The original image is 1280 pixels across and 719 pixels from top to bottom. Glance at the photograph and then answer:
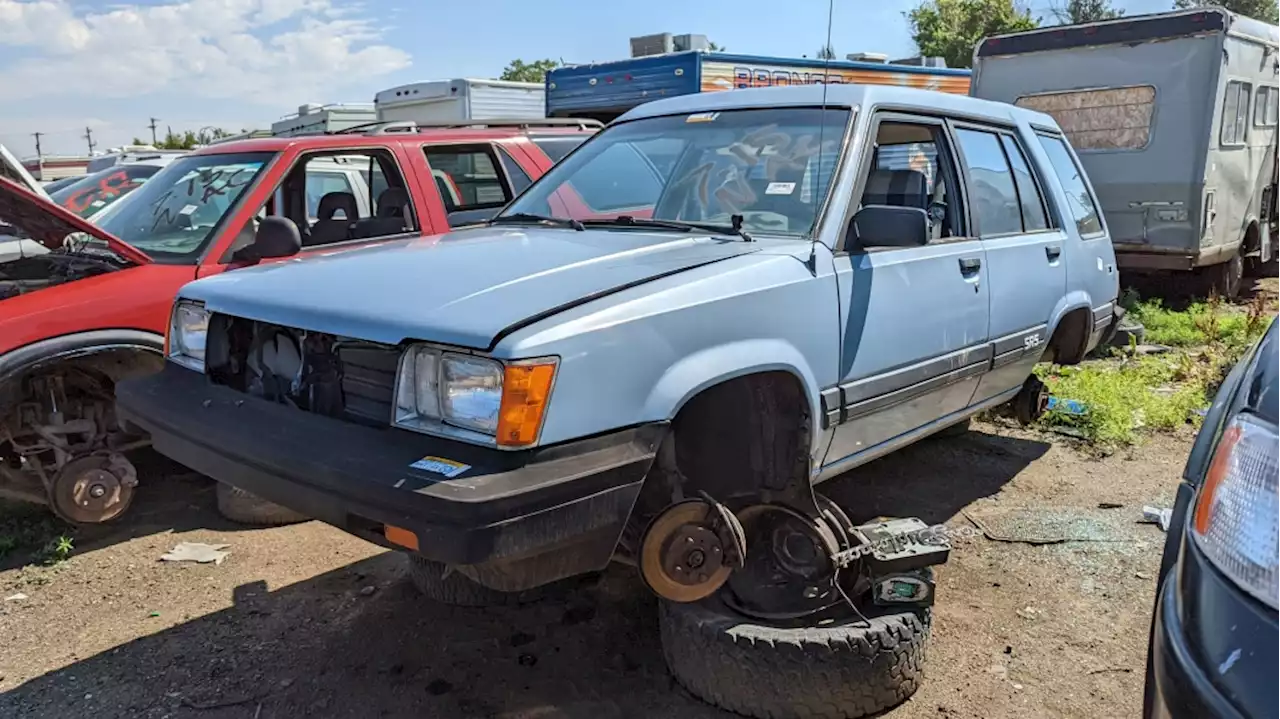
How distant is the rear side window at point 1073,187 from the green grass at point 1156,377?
1.30 metres

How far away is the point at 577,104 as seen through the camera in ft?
46.4

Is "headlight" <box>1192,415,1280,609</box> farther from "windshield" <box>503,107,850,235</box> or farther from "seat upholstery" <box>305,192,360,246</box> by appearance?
"seat upholstery" <box>305,192,360,246</box>

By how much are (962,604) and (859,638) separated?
3.32 feet

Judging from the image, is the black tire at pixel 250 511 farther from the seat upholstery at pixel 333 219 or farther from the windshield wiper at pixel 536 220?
the windshield wiper at pixel 536 220

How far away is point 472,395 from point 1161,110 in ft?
30.0

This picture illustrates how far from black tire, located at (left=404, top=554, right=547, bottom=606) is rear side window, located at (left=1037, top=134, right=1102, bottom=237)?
133 inches

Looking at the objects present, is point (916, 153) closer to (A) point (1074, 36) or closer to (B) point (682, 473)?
(B) point (682, 473)

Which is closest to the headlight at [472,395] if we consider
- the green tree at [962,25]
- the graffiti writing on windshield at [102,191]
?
the graffiti writing on windshield at [102,191]

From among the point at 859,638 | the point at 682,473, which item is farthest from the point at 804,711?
the point at 682,473

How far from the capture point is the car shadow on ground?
A: 3059 mm

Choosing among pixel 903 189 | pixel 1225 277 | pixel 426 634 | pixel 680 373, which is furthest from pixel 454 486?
pixel 1225 277

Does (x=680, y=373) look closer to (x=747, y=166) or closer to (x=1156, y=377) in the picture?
(x=747, y=166)

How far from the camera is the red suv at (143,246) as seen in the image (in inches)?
164

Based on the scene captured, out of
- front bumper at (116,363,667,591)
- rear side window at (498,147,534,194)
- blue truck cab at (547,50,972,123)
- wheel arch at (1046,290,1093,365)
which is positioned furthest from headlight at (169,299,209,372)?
blue truck cab at (547,50,972,123)
